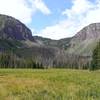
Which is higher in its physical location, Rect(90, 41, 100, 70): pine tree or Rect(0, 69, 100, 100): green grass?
Rect(90, 41, 100, 70): pine tree

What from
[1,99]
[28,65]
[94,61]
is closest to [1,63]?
[28,65]

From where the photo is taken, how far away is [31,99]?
16297 mm

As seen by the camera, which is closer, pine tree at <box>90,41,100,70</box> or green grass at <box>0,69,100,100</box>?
green grass at <box>0,69,100,100</box>

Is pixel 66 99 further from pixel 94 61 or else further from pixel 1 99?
pixel 94 61

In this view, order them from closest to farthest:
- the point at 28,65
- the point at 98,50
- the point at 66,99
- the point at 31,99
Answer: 1. the point at 66,99
2. the point at 31,99
3. the point at 98,50
4. the point at 28,65

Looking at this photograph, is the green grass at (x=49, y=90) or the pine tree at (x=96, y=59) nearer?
the green grass at (x=49, y=90)

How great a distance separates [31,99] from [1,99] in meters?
1.66

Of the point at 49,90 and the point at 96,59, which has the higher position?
the point at 96,59

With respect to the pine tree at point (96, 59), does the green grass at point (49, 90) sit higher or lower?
lower

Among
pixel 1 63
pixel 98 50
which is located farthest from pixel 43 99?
pixel 1 63

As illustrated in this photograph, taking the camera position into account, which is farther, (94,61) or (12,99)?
(94,61)

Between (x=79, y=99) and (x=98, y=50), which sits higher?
(x=98, y=50)

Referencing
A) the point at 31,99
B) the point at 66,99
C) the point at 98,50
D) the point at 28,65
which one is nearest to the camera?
the point at 66,99

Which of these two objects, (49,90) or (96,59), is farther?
(96,59)
